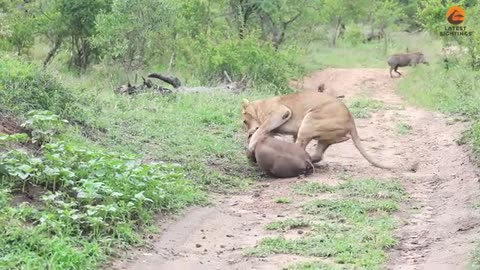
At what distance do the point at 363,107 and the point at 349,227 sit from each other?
1142 cm

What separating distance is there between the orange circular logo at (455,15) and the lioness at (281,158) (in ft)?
58.9

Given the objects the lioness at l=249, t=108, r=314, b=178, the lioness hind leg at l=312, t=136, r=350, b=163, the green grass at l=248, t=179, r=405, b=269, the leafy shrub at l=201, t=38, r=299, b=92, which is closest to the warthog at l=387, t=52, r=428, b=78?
the leafy shrub at l=201, t=38, r=299, b=92

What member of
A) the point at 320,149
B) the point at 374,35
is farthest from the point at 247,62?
the point at 374,35

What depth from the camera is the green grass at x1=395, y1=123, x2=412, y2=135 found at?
1446 cm

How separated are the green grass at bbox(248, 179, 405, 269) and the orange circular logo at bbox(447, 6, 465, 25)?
60.5 feet

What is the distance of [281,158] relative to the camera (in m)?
9.57

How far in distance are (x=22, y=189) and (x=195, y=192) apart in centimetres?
221

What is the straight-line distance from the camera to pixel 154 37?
68.1 ft

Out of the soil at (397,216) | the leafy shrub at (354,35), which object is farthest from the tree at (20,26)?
the leafy shrub at (354,35)

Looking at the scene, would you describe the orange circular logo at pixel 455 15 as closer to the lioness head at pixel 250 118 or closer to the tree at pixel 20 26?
the tree at pixel 20 26

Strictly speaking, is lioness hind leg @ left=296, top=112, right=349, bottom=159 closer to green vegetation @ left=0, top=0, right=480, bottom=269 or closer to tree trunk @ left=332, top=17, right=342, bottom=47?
green vegetation @ left=0, top=0, right=480, bottom=269

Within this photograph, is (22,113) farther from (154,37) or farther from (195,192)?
(154,37)

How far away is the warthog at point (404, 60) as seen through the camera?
28.4 metres

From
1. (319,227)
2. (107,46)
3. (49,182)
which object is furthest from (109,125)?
(107,46)
